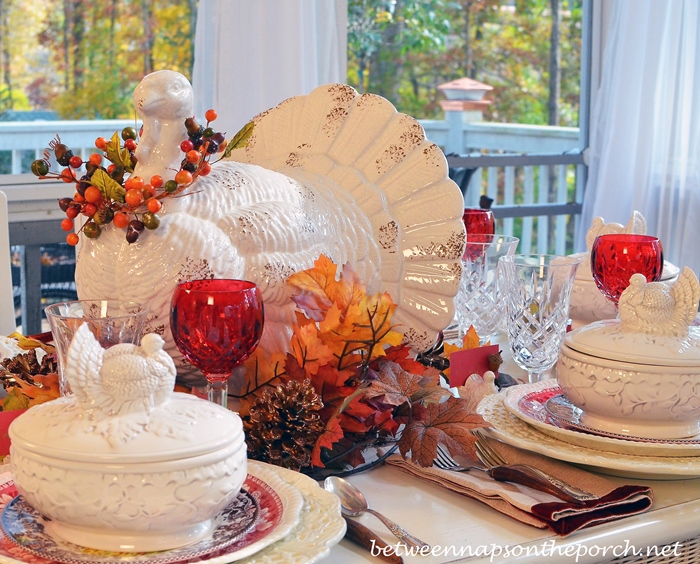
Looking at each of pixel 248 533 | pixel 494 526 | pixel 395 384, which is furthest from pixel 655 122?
pixel 248 533

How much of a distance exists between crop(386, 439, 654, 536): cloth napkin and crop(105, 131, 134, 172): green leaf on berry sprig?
1.27ft

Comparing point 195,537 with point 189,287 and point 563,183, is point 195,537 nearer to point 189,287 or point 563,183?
point 189,287

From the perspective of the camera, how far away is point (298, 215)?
0.94 metres

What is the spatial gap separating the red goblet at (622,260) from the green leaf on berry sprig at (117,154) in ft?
1.96

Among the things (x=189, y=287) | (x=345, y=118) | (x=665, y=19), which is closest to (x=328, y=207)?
(x=345, y=118)

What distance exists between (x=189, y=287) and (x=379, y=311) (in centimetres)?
19

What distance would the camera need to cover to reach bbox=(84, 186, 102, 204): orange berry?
32.4 inches

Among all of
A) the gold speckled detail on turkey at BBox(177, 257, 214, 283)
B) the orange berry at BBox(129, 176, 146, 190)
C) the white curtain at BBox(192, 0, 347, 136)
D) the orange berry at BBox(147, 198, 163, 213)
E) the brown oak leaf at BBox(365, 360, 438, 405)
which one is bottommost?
the brown oak leaf at BBox(365, 360, 438, 405)

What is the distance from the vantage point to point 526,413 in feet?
2.83

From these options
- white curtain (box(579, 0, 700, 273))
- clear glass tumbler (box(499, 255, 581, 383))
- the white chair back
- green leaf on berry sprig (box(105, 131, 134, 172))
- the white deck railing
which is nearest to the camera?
green leaf on berry sprig (box(105, 131, 134, 172))

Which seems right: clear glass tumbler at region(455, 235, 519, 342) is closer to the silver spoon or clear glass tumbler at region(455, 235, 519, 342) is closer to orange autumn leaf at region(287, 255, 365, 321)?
orange autumn leaf at region(287, 255, 365, 321)

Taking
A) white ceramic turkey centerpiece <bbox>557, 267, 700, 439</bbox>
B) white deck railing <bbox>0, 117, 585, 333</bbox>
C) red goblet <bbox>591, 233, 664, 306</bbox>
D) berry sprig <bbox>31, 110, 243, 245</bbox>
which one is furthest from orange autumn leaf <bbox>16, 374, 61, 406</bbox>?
white deck railing <bbox>0, 117, 585, 333</bbox>

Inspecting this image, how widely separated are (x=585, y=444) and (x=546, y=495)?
0.31 feet

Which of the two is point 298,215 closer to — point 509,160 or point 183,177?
point 183,177
